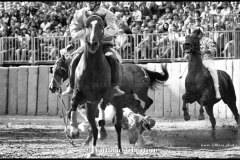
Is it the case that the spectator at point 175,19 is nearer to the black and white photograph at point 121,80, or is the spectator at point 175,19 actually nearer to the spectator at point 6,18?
the black and white photograph at point 121,80

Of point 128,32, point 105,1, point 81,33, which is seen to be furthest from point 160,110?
point 81,33

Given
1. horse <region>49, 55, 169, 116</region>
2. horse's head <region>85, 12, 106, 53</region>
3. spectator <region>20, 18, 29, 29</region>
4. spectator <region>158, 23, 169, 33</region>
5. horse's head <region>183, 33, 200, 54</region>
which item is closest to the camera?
horse's head <region>85, 12, 106, 53</region>

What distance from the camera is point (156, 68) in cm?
2023

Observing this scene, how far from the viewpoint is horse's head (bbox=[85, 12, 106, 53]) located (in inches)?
402

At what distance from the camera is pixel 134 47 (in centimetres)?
2105

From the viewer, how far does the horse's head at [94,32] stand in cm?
1021

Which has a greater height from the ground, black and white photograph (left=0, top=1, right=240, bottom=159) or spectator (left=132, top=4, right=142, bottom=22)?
spectator (left=132, top=4, right=142, bottom=22)

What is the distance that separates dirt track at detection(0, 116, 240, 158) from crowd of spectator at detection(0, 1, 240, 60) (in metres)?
3.26

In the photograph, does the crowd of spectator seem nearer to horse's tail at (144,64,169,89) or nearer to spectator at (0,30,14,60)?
spectator at (0,30,14,60)

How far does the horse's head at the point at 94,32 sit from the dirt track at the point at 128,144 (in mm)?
1913

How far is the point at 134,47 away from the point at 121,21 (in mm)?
1283

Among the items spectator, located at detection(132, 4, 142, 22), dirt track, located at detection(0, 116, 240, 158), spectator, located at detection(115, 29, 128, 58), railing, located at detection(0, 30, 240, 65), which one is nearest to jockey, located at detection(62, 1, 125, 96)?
dirt track, located at detection(0, 116, 240, 158)

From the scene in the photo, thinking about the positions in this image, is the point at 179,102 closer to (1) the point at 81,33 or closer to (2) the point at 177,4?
(2) the point at 177,4

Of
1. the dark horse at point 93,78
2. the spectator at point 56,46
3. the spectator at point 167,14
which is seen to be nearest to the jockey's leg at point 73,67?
the dark horse at point 93,78
